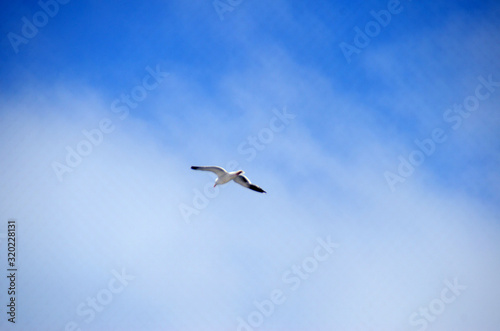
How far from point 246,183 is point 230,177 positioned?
61.9 inches

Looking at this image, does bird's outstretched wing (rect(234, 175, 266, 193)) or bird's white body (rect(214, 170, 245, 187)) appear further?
bird's outstretched wing (rect(234, 175, 266, 193))

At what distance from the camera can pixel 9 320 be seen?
46625 millimetres

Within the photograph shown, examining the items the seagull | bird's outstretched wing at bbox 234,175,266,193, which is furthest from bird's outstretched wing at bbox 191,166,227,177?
bird's outstretched wing at bbox 234,175,266,193

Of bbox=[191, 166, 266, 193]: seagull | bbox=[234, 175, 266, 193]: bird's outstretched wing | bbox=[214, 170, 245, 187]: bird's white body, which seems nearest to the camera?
bbox=[214, 170, 245, 187]: bird's white body

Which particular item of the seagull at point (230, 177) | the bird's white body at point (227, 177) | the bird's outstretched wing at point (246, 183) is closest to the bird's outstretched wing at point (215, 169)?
the seagull at point (230, 177)

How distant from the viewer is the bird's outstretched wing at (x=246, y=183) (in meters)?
45.3

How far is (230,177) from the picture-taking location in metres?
44.8

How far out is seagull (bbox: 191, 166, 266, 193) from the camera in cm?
4453

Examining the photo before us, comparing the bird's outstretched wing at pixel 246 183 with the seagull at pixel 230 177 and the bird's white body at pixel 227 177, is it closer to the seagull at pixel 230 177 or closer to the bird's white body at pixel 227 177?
the seagull at pixel 230 177

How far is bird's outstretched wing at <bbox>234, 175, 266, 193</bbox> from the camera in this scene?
45.3 m

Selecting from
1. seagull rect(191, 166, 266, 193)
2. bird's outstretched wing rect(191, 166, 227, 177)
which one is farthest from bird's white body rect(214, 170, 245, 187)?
bird's outstretched wing rect(191, 166, 227, 177)

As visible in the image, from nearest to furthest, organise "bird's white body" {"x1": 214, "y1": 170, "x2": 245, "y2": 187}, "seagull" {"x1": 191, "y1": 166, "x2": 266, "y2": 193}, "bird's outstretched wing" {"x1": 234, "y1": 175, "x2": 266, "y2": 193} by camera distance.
→ "bird's white body" {"x1": 214, "y1": 170, "x2": 245, "y2": 187}
"seagull" {"x1": 191, "y1": 166, "x2": 266, "y2": 193}
"bird's outstretched wing" {"x1": 234, "y1": 175, "x2": 266, "y2": 193}

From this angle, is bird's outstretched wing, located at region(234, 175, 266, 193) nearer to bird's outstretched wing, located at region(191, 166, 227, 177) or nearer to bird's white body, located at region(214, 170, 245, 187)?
bird's white body, located at region(214, 170, 245, 187)

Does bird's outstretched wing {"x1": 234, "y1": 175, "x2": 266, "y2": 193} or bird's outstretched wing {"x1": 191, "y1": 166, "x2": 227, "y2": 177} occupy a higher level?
bird's outstretched wing {"x1": 234, "y1": 175, "x2": 266, "y2": 193}
